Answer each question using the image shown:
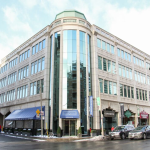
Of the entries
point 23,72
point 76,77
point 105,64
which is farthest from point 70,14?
point 23,72

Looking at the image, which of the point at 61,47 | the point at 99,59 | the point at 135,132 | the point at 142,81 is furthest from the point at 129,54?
the point at 135,132

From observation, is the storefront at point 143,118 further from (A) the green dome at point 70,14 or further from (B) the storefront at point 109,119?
(A) the green dome at point 70,14

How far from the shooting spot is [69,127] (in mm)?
28578

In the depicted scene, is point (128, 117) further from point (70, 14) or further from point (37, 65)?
point (70, 14)

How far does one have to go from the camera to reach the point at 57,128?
28969 millimetres

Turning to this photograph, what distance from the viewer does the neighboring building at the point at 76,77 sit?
30.0m

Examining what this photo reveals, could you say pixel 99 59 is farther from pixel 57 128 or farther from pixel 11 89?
pixel 11 89

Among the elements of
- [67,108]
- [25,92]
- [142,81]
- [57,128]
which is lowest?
[57,128]

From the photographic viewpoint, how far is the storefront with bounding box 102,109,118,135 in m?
33.7

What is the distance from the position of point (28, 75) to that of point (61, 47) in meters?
11.6

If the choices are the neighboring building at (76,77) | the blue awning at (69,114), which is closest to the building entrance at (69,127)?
the neighboring building at (76,77)

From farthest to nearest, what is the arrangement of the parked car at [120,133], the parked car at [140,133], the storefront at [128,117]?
the storefront at [128,117] < the parked car at [120,133] < the parked car at [140,133]

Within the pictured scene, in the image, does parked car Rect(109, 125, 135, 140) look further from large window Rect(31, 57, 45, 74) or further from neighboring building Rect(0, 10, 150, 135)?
large window Rect(31, 57, 45, 74)

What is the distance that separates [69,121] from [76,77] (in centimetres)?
699
